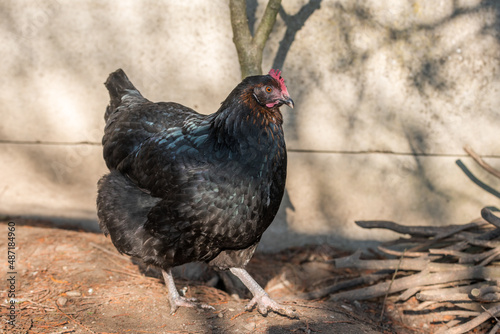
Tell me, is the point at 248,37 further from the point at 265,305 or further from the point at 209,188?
the point at 265,305

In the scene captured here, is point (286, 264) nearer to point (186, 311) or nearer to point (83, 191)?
point (186, 311)

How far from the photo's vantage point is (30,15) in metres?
4.82

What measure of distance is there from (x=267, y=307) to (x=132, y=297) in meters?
1.02

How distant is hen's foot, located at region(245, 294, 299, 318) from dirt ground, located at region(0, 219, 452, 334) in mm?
44

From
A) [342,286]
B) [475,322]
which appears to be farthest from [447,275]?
[342,286]

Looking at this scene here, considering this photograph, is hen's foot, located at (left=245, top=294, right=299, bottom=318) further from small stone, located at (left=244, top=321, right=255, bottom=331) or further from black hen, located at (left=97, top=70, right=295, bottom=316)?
small stone, located at (left=244, top=321, right=255, bottom=331)

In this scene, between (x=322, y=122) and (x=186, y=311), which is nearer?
(x=186, y=311)

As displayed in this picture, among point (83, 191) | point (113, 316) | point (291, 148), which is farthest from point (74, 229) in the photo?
point (291, 148)

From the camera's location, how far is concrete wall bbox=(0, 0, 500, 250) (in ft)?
15.6

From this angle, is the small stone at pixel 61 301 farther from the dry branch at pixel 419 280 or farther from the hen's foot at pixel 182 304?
the dry branch at pixel 419 280

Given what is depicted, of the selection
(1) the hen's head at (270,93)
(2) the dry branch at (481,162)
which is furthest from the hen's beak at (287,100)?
(2) the dry branch at (481,162)

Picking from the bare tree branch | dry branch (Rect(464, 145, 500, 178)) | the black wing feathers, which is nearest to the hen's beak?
the black wing feathers

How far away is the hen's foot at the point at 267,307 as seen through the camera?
10.7ft

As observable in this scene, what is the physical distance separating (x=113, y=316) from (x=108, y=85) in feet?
6.95
